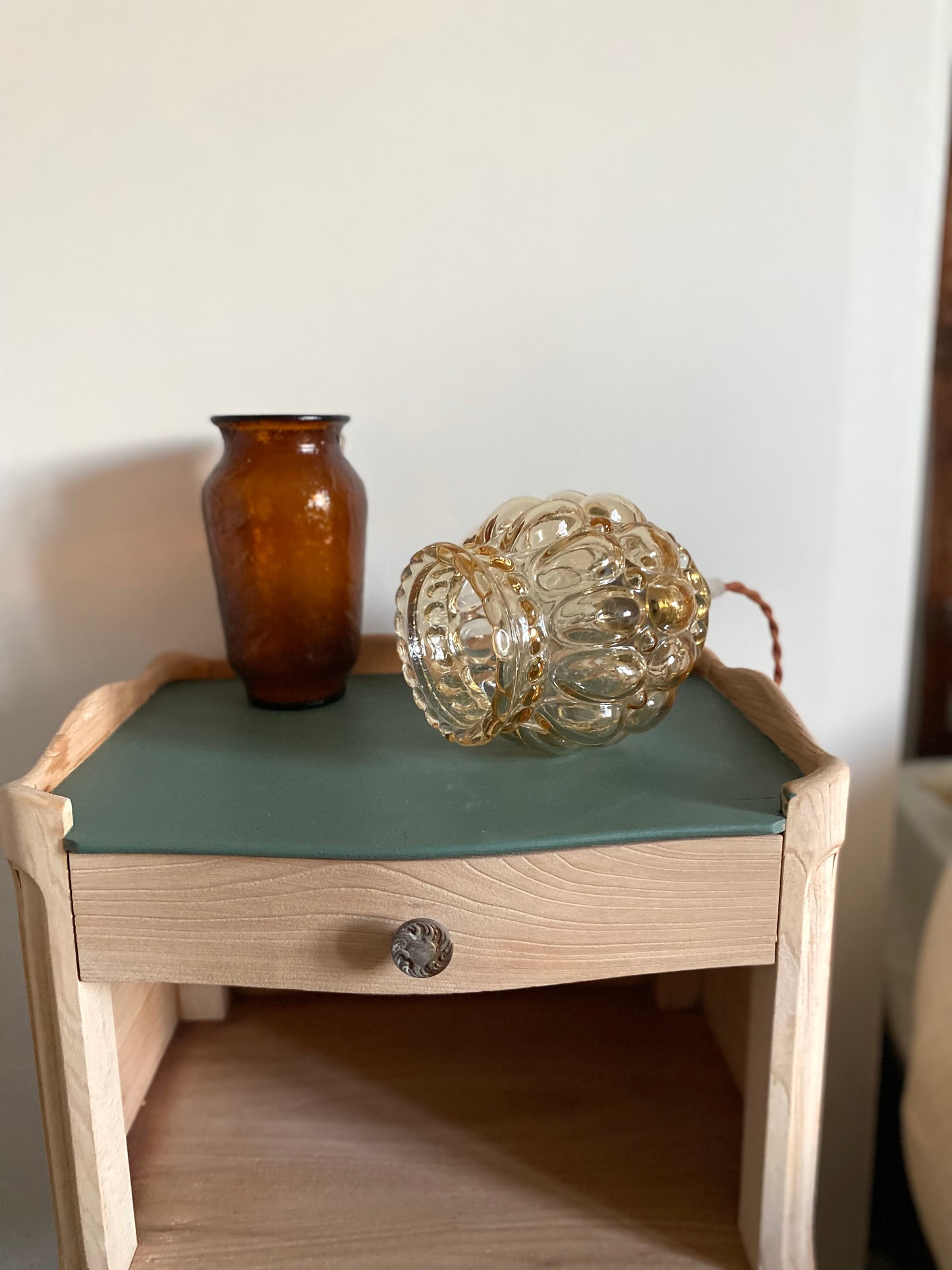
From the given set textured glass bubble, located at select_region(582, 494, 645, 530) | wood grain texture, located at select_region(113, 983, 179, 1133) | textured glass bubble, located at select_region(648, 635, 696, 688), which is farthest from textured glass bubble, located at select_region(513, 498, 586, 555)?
wood grain texture, located at select_region(113, 983, 179, 1133)

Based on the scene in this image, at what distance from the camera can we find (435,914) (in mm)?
644

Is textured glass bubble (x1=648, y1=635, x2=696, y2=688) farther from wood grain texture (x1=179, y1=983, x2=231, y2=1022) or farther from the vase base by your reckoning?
wood grain texture (x1=179, y1=983, x2=231, y2=1022)

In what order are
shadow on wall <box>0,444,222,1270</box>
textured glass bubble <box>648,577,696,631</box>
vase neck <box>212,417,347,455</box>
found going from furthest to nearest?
shadow on wall <box>0,444,222,1270</box> → vase neck <box>212,417,347,455</box> → textured glass bubble <box>648,577,696,631</box>

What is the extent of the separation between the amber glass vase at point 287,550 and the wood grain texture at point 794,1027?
1.33 ft

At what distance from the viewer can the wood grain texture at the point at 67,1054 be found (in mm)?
646

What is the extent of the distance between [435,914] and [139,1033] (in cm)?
42

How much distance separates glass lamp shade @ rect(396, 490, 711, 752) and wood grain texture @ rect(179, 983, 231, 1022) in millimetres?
473

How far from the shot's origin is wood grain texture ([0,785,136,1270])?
65 centimetres

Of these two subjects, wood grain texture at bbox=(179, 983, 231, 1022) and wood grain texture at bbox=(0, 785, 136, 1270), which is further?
wood grain texture at bbox=(179, 983, 231, 1022)

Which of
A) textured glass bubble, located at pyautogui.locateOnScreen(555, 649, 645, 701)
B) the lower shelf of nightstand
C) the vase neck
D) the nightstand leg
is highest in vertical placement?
the vase neck

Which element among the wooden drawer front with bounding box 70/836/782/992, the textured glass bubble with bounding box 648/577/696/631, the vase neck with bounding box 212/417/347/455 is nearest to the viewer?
the wooden drawer front with bounding box 70/836/782/992

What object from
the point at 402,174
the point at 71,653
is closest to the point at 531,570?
the point at 402,174

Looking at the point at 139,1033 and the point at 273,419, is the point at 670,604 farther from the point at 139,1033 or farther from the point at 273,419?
the point at 139,1033

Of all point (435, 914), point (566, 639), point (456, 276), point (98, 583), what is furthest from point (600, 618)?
point (98, 583)
